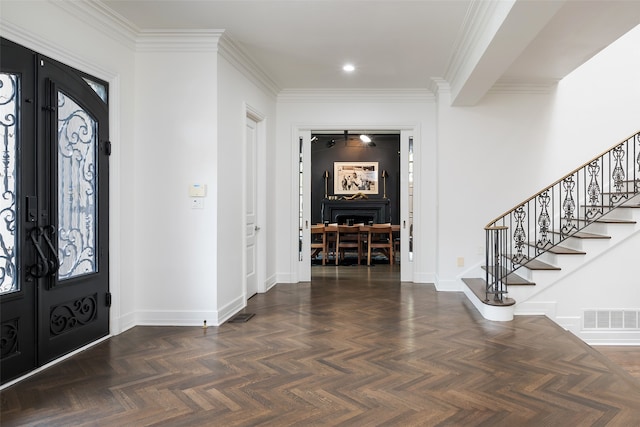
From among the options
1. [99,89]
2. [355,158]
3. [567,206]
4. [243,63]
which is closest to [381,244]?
[355,158]

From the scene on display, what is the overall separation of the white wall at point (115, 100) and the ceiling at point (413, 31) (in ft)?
1.12

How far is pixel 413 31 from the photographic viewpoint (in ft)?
13.5

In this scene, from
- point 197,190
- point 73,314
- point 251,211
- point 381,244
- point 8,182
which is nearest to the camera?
point 8,182

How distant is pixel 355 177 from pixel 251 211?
5782mm

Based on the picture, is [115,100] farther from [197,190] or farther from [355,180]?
[355,180]

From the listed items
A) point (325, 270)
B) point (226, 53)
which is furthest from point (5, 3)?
point (325, 270)

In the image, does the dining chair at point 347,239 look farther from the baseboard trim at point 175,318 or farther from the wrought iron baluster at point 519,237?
the baseboard trim at point 175,318

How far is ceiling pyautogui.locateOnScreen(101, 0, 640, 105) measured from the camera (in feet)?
11.3

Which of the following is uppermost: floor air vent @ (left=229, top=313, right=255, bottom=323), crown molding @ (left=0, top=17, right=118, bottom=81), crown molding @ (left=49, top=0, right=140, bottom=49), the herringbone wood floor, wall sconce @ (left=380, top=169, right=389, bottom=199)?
crown molding @ (left=49, top=0, right=140, bottom=49)

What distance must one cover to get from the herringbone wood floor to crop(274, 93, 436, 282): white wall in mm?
2060

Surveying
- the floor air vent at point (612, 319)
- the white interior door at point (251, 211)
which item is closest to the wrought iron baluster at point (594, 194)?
the floor air vent at point (612, 319)

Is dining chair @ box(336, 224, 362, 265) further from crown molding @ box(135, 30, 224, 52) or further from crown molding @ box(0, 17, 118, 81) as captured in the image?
crown molding @ box(0, 17, 118, 81)

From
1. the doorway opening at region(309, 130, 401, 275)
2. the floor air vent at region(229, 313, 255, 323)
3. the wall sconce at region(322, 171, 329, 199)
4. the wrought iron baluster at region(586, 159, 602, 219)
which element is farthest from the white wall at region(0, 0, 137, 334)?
the wall sconce at region(322, 171, 329, 199)

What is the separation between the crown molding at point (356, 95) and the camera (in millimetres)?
6191
